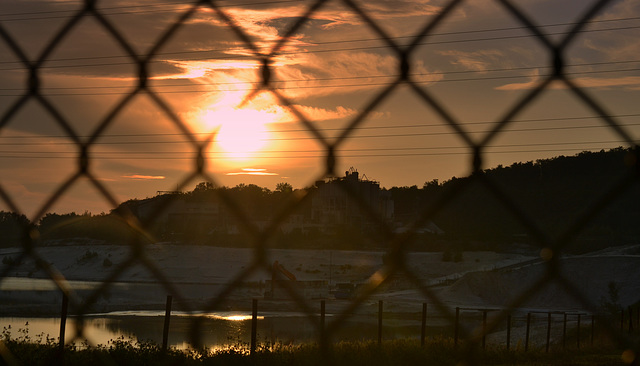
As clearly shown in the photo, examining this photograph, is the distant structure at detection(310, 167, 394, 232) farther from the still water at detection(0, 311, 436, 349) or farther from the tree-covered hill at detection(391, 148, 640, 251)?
the still water at detection(0, 311, 436, 349)

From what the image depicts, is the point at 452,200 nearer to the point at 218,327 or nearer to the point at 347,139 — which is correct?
the point at 347,139

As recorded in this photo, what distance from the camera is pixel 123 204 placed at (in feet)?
4.14

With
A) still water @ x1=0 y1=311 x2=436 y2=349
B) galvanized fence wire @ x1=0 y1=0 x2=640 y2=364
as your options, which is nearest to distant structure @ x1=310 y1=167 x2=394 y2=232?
galvanized fence wire @ x1=0 y1=0 x2=640 y2=364

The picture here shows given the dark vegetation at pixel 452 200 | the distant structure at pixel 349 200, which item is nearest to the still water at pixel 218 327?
the dark vegetation at pixel 452 200

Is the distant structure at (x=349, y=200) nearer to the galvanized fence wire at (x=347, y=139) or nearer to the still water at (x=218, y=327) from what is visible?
the galvanized fence wire at (x=347, y=139)

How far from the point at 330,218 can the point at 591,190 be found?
2.08 ft

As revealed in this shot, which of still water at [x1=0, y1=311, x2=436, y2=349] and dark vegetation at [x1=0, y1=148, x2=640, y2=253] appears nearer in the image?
dark vegetation at [x1=0, y1=148, x2=640, y2=253]

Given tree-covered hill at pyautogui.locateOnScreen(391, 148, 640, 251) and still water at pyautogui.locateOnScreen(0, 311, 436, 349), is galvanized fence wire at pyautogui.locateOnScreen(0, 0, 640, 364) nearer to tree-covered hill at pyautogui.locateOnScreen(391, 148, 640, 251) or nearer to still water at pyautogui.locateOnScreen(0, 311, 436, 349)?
tree-covered hill at pyautogui.locateOnScreen(391, 148, 640, 251)

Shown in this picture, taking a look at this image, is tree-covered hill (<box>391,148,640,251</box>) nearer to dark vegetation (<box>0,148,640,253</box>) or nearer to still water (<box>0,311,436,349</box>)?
dark vegetation (<box>0,148,640,253</box>)

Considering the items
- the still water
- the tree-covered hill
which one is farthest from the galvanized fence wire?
the still water

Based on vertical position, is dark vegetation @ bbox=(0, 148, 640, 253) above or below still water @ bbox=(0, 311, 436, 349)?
above

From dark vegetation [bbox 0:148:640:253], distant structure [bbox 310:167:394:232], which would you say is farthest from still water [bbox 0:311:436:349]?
distant structure [bbox 310:167:394:232]

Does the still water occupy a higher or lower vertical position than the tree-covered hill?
lower

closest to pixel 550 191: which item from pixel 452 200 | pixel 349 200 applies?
pixel 349 200
